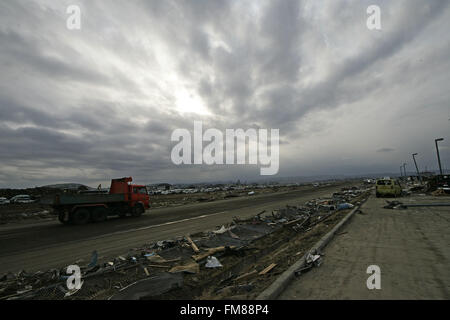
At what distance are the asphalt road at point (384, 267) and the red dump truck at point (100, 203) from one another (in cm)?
1492

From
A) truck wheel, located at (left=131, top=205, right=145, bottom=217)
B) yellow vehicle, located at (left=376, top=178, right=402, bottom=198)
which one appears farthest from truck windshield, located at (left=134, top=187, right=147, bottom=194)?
yellow vehicle, located at (left=376, top=178, right=402, bottom=198)

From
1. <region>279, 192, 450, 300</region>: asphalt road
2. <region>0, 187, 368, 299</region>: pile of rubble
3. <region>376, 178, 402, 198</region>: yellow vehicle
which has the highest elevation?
<region>376, 178, 402, 198</region>: yellow vehicle

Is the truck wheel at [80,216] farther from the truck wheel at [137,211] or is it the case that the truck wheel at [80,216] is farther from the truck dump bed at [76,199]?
the truck wheel at [137,211]

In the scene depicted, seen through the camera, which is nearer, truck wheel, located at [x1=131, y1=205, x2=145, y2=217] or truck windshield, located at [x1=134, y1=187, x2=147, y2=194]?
truck wheel, located at [x1=131, y1=205, x2=145, y2=217]

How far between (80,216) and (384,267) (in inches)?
652

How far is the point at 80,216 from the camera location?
48.1ft

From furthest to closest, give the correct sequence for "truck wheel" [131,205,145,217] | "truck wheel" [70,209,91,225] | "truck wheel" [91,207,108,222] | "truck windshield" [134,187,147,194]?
"truck windshield" [134,187,147,194], "truck wheel" [131,205,145,217], "truck wheel" [91,207,108,222], "truck wheel" [70,209,91,225]

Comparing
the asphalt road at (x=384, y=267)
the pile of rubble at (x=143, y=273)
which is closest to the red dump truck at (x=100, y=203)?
the pile of rubble at (x=143, y=273)

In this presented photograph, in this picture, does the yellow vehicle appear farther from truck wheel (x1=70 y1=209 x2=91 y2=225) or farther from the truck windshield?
truck wheel (x1=70 y1=209 x2=91 y2=225)

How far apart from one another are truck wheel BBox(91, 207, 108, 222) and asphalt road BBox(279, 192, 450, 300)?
14.8 meters

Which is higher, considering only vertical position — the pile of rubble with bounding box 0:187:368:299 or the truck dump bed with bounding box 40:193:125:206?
the truck dump bed with bounding box 40:193:125:206

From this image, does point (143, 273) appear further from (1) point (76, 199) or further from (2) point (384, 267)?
(1) point (76, 199)

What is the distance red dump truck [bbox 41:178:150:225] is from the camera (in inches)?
568
